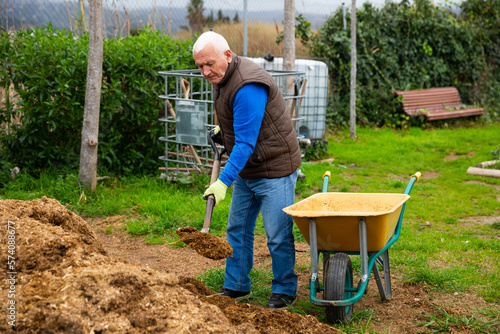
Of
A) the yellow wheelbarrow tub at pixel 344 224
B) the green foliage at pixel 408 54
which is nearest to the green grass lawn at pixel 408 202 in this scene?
the yellow wheelbarrow tub at pixel 344 224

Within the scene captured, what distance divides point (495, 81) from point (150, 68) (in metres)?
9.87

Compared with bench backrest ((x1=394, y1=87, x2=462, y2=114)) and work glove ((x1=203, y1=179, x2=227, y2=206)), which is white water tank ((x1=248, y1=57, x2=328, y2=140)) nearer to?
bench backrest ((x1=394, y1=87, x2=462, y2=114))

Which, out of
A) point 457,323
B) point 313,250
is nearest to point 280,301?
point 313,250

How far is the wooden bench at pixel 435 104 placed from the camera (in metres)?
11.1

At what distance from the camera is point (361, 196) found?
341cm

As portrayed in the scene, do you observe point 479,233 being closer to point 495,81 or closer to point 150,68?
point 150,68

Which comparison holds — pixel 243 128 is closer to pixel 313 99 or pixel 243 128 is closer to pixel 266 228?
pixel 266 228

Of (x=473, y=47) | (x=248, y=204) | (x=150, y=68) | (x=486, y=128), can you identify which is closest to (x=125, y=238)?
(x=248, y=204)

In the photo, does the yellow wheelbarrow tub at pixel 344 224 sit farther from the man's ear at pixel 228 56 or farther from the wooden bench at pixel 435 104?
the wooden bench at pixel 435 104

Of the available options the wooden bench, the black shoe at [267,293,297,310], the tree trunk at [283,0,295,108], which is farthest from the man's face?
the wooden bench

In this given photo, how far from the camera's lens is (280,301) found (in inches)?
128

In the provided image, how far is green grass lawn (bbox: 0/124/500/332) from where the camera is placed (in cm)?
398

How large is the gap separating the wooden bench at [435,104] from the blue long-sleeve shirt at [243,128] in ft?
29.1

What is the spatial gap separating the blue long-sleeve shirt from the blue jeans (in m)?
0.35
